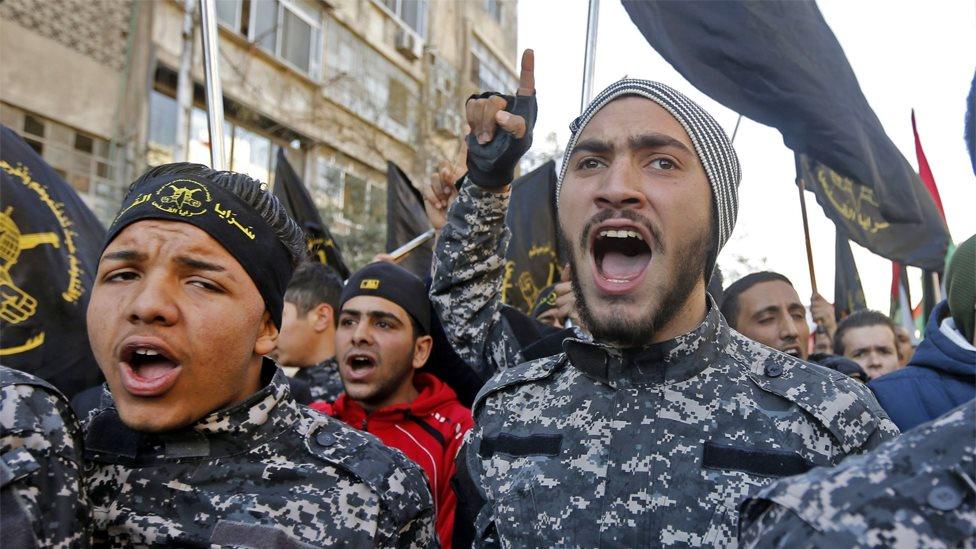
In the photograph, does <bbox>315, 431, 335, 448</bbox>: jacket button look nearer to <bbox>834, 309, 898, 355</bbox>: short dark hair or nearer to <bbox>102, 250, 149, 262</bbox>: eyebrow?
<bbox>102, 250, 149, 262</bbox>: eyebrow

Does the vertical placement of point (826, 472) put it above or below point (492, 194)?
below

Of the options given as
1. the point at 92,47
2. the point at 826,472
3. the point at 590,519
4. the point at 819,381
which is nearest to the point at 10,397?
the point at 590,519

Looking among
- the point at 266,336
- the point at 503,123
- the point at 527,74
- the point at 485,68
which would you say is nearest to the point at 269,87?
the point at 485,68

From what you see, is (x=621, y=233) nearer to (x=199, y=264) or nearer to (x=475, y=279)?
(x=199, y=264)

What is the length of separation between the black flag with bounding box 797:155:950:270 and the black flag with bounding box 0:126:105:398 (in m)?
4.52

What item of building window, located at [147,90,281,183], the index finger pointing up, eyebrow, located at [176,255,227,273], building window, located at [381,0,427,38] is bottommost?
eyebrow, located at [176,255,227,273]

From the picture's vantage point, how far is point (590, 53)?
4.27 meters

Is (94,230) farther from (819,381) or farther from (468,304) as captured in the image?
(819,381)

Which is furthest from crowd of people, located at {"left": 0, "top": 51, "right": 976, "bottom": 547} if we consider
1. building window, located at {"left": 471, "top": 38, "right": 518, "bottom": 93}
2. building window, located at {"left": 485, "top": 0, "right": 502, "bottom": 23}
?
building window, located at {"left": 485, "top": 0, "right": 502, "bottom": 23}

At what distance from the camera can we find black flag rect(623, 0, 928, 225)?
415 centimetres

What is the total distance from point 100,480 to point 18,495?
531 millimetres

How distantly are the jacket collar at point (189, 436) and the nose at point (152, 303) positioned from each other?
282 millimetres

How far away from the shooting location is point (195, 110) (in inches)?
587

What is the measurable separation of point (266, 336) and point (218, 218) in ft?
1.12
